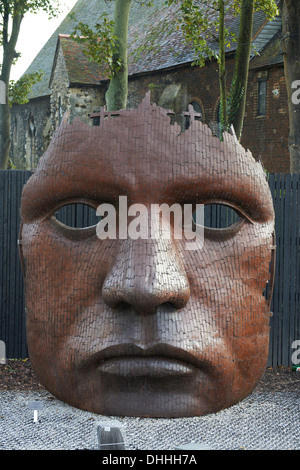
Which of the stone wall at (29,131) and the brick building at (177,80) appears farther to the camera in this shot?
the stone wall at (29,131)

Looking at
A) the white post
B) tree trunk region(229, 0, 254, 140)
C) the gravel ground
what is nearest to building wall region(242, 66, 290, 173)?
tree trunk region(229, 0, 254, 140)

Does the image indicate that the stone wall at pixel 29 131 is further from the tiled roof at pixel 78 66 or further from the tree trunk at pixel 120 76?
the tree trunk at pixel 120 76

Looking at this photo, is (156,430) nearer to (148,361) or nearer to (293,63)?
(148,361)

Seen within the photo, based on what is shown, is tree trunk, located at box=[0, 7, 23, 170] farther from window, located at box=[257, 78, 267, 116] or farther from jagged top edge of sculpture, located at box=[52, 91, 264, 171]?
jagged top edge of sculpture, located at box=[52, 91, 264, 171]

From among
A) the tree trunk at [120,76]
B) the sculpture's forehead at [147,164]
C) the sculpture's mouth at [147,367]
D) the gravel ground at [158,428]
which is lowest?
the gravel ground at [158,428]

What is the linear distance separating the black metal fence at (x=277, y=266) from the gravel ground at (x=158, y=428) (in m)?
1.49

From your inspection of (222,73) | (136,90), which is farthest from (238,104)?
(136,90)

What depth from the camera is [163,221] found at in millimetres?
3893

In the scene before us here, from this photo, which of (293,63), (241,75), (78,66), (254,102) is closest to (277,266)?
(293,63)

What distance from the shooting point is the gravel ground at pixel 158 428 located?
12.4 ft

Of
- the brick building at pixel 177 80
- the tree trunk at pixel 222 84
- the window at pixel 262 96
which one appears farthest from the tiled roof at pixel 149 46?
the tree trunk at pixel 222 84
